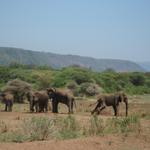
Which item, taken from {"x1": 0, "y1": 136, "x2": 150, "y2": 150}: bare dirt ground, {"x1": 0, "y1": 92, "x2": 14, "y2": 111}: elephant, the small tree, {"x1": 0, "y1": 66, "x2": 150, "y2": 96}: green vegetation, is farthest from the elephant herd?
{"x1": 0, "y1": 66, "x2": 150, "y2": 96}: green vegetation

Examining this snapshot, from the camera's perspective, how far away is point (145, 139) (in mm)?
14078

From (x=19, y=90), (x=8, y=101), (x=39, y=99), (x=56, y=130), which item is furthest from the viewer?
(x=19, y=90)

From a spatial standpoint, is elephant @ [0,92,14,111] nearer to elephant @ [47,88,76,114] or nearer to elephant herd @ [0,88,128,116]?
elephant herd @ [0,88,128,116]

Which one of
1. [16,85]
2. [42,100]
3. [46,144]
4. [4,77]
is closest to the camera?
[46,144]

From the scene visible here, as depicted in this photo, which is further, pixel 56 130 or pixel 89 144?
pixel 56 130

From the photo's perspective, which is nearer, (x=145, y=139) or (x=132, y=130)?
(x=145, y=139)

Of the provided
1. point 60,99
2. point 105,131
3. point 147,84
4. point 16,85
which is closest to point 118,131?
point 105,131

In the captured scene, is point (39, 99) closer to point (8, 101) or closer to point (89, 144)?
point (8, 101)

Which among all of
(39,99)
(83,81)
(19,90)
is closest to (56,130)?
(39,99)

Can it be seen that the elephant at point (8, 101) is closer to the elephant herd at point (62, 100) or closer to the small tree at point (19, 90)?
the elephant herd at point (62, 100)

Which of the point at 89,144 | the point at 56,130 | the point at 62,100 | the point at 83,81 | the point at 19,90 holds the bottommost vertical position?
the point at 89,144

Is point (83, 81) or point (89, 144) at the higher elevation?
point (83, 81)

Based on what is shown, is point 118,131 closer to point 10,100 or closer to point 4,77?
point 10,100

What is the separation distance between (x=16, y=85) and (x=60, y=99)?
42.0ft
